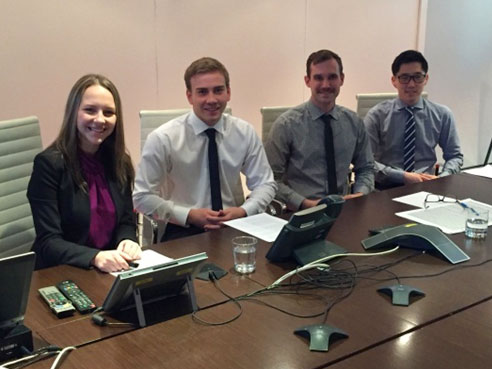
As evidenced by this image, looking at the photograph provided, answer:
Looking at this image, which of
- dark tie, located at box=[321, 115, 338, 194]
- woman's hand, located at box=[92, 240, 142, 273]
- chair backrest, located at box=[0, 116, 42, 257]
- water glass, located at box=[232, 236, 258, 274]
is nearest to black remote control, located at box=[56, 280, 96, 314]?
woman's hand, located at box=[92, 240, 142, 273]

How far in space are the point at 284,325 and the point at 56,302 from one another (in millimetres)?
620

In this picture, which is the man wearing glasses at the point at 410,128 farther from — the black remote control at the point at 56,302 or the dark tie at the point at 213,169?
the black remote control at the point at 56,302

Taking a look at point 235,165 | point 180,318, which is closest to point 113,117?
point 235,165

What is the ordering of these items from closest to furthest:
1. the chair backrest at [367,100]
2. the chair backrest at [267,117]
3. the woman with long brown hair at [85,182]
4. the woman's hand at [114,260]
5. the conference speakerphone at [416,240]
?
1. the woman's hand at [114,260]
2. the conference speakerphone at [416,240]
3. the woman with long brown hair at [85,182]
4. the chair backrest at [267,117]
5. the chair backrest at [367,100]

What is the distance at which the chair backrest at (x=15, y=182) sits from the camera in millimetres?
2391

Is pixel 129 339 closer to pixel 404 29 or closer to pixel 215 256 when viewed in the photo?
pixel 215 256

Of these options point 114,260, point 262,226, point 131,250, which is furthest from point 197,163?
point 114,260

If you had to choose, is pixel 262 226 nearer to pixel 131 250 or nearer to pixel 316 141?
pixel 131 250

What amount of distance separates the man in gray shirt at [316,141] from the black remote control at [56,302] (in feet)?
5.36

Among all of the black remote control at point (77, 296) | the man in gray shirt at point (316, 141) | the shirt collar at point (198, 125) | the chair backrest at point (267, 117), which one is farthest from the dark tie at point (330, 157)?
the black remote control at point (77, 296)

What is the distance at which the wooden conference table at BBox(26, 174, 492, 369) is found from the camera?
1286 millimetres

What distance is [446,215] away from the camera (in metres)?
2.37

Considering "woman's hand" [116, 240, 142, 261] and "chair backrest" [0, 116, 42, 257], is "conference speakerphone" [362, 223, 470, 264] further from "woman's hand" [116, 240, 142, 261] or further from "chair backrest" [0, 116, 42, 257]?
"chair backrest" [0, 116, 42, 257]

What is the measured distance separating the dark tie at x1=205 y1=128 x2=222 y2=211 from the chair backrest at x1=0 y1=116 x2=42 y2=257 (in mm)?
792
